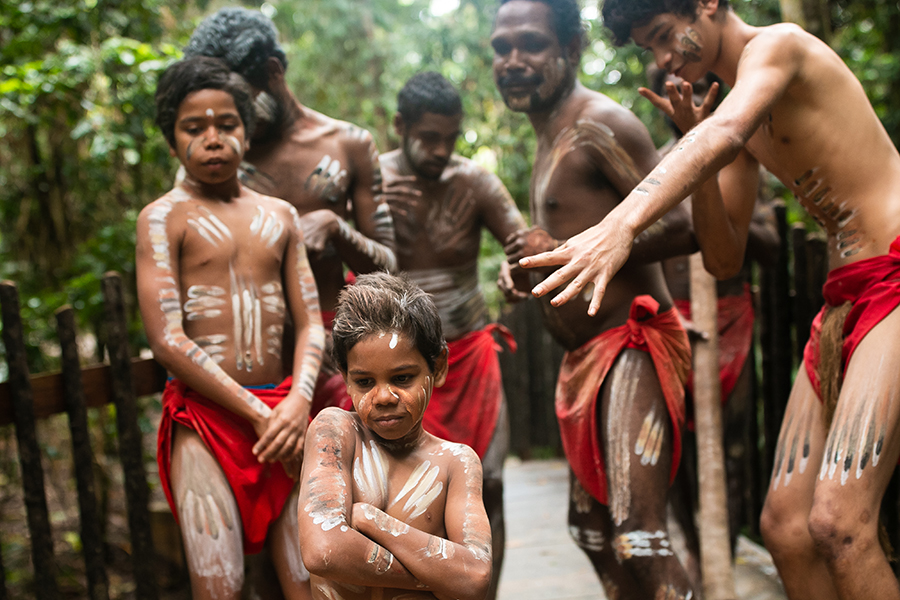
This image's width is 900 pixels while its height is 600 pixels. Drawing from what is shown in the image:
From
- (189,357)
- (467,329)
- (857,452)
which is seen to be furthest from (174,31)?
(857,452)

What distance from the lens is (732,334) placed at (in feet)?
12.2

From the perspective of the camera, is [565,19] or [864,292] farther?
[565,19]

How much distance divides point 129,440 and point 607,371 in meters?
1.82

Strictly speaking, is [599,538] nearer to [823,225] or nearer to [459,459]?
[459,459]

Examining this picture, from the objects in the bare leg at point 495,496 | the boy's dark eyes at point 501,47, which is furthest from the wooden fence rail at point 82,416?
the boy's dark eyes at point 501,47

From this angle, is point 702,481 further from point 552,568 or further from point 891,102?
point 891,102

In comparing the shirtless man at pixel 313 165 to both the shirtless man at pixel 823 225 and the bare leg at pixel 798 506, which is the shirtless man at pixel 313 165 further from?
the bare leg at pixel 798 506

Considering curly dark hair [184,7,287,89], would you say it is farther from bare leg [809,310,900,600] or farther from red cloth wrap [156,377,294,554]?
bare leg [809,310,900,600]

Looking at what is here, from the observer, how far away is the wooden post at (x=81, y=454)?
2590 millimetres

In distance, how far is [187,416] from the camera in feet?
6.88

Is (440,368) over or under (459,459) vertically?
over

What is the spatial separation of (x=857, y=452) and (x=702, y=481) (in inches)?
46.8

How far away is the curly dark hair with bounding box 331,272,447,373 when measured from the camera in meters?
1.65

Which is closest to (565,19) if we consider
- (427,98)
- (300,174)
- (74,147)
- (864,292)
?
(427,98)
